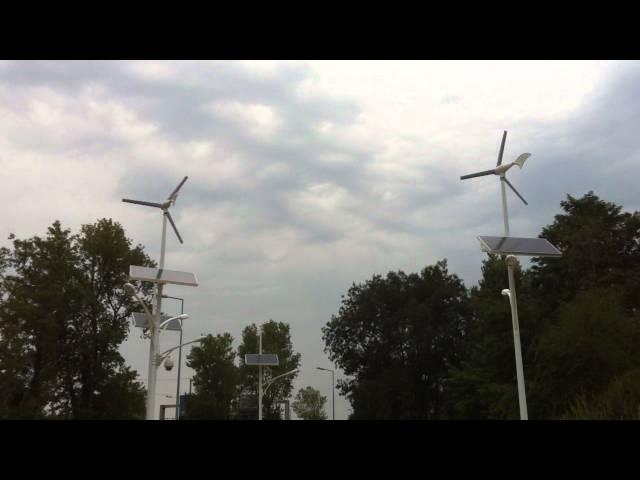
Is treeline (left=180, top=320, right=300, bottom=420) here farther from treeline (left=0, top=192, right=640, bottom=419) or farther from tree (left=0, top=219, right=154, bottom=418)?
tree (left=0, top=219, right=154, bottom=418)

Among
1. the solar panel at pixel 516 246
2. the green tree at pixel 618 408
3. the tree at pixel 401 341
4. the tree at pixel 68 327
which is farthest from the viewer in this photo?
the tree at pixel 401 341

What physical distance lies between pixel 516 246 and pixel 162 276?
12037mm

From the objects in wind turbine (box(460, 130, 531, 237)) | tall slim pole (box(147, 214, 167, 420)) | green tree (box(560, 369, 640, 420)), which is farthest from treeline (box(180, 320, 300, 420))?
green tree (box(560, 369, 640, 420))

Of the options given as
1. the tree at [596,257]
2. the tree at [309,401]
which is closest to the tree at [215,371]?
the tree at [309,401]

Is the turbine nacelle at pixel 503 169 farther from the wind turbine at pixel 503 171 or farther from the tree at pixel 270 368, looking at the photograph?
the tree at pixel 270 368

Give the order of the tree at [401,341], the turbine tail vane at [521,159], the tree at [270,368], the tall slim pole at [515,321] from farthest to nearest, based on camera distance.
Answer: the tree at [270,368] < the tree at [401,341] < the turbine tail vane at [521,159] < the tall slim pole at [515,321]

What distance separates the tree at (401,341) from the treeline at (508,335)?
9cm

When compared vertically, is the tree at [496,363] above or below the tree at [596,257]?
below

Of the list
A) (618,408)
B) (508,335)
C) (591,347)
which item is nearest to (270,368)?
(508,335)

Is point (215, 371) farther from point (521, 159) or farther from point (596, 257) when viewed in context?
point (521, 159)

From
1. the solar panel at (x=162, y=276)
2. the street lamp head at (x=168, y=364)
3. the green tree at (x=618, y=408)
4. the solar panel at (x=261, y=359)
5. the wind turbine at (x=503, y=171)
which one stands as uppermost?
the wind turbine at (x=503, y=171)

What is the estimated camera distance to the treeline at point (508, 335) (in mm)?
26016
